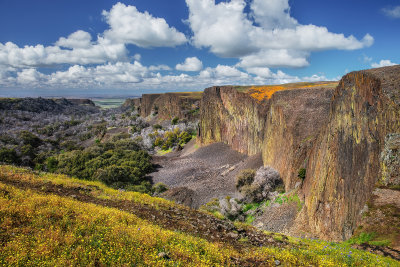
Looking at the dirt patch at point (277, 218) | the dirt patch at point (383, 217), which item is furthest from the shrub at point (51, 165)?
the dirt patch at point (383, 217)

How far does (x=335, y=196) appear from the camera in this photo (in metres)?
9.92

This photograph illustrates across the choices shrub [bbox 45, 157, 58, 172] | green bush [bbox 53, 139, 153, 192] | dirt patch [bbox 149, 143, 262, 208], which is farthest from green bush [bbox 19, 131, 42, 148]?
dirt patch [bbox 149, 143, 262, 208]

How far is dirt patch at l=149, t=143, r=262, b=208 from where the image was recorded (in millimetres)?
21811

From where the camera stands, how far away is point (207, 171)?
94.5ft

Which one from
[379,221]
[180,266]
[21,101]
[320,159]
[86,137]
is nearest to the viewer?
[180,266]

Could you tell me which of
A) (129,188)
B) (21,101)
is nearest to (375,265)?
(129,188)

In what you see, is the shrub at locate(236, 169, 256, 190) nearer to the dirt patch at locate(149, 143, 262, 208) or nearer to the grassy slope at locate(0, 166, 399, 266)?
the dirt patch at locate(149, 143, 262, 208)

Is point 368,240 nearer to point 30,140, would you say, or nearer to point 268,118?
point 268,118

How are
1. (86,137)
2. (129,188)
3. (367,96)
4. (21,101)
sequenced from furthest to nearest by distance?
(21,101), (86,137), (129,188), (367,96)

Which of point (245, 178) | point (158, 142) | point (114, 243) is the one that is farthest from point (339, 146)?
point (158, 142)

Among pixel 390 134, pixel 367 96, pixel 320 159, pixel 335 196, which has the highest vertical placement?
pixel 367 96

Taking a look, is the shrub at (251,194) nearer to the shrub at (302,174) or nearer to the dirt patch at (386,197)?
the shrub at (302,174)

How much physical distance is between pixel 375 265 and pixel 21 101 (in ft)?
436

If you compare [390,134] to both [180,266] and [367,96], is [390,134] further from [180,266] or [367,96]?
[180,266]
